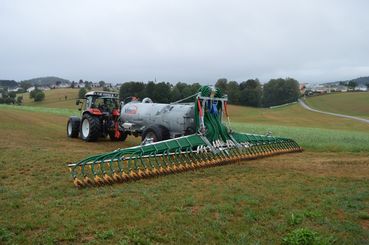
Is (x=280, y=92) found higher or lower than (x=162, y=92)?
lower

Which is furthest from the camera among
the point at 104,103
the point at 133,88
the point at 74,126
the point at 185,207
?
the point at 133,88

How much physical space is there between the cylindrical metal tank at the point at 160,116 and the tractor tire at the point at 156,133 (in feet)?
0.78

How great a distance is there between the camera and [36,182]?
8.35m

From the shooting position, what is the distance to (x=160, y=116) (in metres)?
13.8

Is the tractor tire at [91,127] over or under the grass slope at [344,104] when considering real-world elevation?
over

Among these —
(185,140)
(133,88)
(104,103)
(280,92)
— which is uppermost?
(133,88)

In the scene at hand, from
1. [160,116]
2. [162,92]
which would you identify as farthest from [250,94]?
[160,116]

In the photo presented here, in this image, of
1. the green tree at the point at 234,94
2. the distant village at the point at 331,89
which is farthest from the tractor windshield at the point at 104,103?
the distant village at the point at 331,89

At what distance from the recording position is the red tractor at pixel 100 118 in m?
17.1

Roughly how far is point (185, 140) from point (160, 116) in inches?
93.8

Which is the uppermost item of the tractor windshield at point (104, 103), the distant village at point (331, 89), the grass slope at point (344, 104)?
the tractor windshield at point (104, 103)

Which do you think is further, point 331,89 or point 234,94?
point 331,89

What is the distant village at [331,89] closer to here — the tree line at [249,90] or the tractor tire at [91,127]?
the tree line at [249,90]

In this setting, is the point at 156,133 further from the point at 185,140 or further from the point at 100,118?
the point at 100,118
